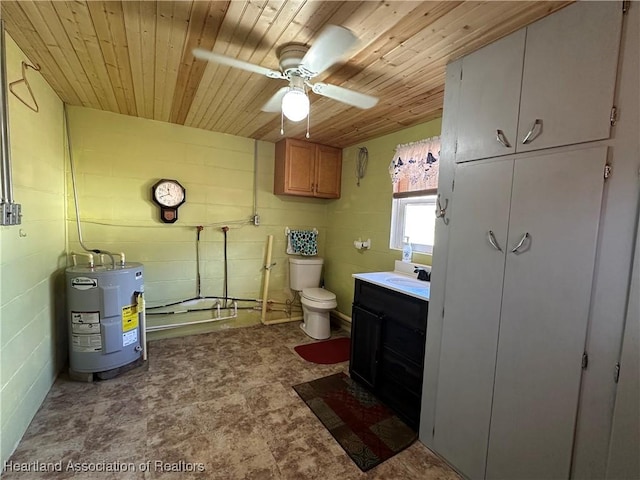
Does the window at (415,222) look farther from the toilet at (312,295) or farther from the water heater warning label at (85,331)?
the water heater warning label at (85,331)

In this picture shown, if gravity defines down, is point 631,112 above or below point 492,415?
above

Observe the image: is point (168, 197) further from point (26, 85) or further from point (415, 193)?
point (415, 193)

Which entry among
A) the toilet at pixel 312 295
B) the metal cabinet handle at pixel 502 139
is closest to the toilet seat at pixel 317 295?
the toilet at pixel 312 295

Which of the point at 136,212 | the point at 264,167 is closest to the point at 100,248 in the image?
the point at 136,212

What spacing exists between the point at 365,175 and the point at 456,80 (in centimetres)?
169

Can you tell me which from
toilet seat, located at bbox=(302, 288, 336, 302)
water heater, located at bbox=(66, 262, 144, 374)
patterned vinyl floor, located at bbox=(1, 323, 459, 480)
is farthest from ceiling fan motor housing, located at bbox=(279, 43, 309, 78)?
toilet seat, located at bbox=(302, 288, 336, 302)

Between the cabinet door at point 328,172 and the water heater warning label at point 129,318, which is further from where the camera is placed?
the cabinet door at point 328,172

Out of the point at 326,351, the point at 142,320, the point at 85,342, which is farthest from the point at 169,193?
the point at 326,351

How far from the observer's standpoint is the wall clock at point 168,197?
290cm

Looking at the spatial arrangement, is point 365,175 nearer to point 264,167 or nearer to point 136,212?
point 264,167

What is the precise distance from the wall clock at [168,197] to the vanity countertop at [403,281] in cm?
196

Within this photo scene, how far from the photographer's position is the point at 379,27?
137 centimetres

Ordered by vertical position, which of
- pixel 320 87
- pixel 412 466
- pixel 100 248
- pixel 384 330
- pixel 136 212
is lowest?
pixel 412 466

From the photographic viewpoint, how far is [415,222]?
277 cm
